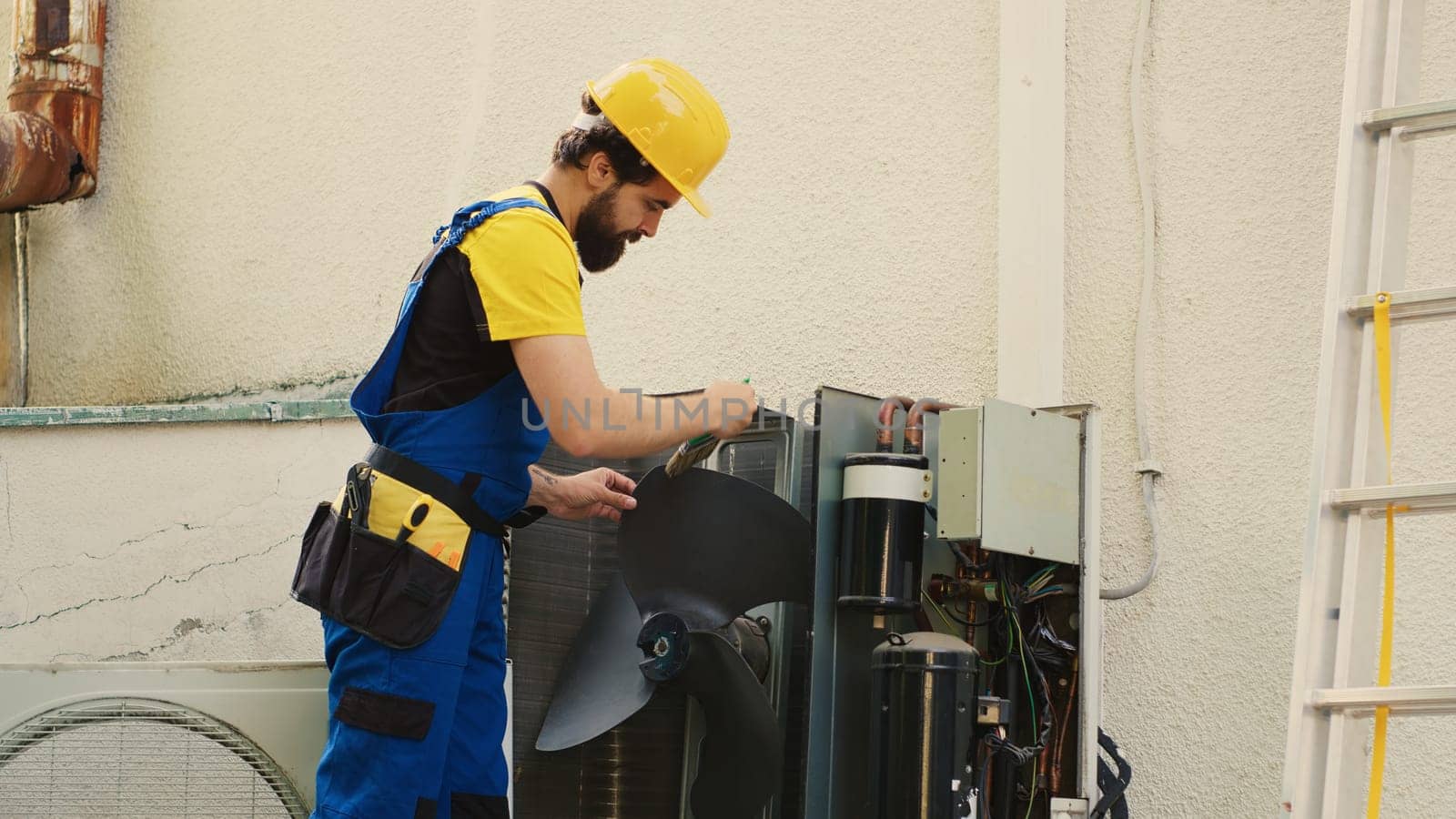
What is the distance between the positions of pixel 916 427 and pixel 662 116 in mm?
810

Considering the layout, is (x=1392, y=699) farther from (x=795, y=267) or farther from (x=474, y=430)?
(x=795, y=267)

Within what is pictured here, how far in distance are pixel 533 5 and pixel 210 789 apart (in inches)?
97.5

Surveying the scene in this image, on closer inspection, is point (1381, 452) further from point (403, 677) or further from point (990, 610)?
point (403, 677)

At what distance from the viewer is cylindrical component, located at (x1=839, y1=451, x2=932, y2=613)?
272 centimetres

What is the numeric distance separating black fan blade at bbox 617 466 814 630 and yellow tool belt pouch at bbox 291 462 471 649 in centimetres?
55

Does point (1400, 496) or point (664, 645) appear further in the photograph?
point (664, 645)

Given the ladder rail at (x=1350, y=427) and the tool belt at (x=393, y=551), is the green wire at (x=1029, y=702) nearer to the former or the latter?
the ladder rail at (x=1350, y=427)

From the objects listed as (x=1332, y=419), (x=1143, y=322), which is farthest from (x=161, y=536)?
(x=1332, y=419)

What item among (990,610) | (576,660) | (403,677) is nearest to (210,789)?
(403,677)

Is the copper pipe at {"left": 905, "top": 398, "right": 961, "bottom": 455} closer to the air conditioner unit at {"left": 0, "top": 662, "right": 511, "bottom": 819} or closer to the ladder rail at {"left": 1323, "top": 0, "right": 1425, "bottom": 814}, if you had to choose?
the ladder rail at {"left": 1323, "top": 0, "right": 1425, "bottom": 814}

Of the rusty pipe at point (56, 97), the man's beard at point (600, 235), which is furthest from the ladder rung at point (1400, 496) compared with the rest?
the rusty pipe at point (56, 97)

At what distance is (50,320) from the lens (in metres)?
4.89

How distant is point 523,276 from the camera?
2283mm

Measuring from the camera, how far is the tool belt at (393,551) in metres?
2.27
